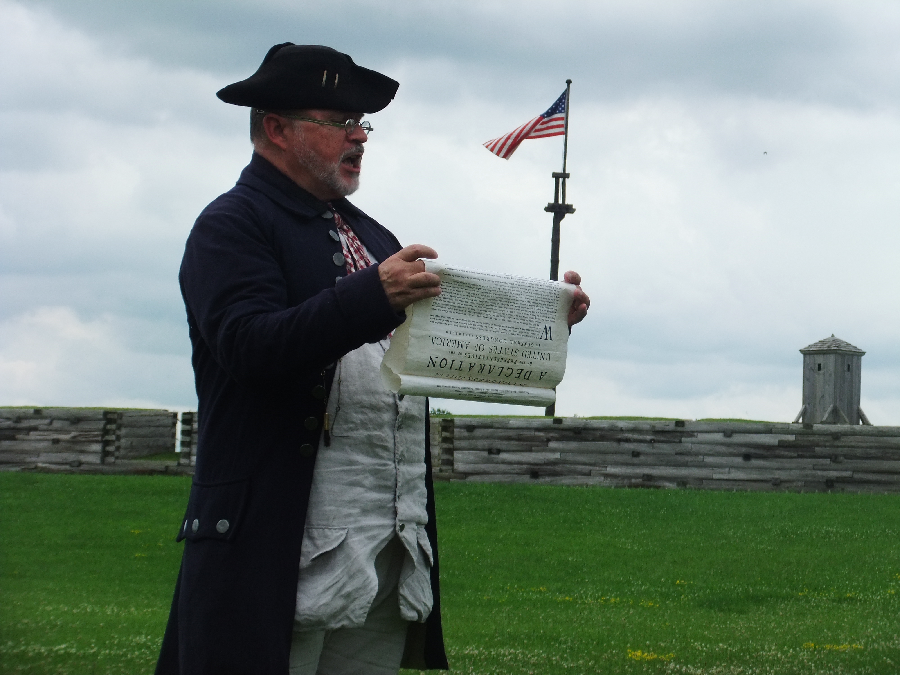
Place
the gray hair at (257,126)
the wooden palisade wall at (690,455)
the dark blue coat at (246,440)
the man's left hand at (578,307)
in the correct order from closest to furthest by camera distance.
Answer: the dark blue coat at (246,440) < the man's left hand at (578,307) < the gray hair at (257,126) < the wooden palisade wall at (690,455)

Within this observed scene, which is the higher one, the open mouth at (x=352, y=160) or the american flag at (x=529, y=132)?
the american flag at (x=529, y=132)

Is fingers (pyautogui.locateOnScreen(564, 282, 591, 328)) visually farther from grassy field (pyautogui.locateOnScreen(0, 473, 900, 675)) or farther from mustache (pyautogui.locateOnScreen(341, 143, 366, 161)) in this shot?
grassy field (pyautogui.locateOnScreen(0, 473, 900, 675))

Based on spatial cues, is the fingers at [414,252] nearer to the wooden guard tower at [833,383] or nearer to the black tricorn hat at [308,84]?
the black tricorn hat at [308,84]

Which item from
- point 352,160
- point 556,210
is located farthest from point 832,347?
point 352,160

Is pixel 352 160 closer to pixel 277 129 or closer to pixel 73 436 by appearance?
pixel 277 129

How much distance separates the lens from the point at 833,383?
23.6m

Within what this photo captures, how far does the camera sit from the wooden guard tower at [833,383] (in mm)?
23562

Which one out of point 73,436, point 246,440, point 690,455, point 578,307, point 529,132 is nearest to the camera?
point 246,440

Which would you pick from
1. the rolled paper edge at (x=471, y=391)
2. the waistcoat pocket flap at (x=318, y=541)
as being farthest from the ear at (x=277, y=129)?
the waistcoat pocket flap at (x=318, y=541)

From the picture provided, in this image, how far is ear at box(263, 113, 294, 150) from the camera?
329 centimetres

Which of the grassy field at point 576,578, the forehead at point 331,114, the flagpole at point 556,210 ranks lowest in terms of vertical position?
the grassy field at point 576,578

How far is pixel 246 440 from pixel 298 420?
15cm

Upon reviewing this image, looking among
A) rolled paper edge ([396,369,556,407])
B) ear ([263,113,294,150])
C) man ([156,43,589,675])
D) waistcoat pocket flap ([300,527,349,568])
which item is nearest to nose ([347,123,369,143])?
man ([156,43,589,675])

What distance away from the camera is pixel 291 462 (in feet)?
9.85
